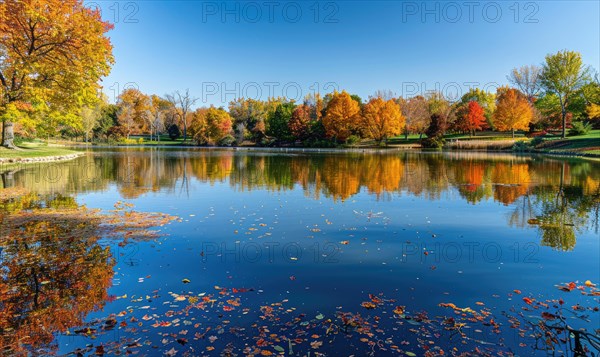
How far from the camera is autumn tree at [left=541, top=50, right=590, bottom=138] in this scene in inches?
2344

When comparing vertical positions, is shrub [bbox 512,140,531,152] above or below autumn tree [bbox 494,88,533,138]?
below

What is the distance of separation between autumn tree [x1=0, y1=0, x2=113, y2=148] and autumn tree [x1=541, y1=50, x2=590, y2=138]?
61.4m

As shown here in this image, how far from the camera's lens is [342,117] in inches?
3280

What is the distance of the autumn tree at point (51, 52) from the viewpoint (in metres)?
29.6

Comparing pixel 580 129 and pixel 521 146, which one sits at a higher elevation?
pixel 580 129

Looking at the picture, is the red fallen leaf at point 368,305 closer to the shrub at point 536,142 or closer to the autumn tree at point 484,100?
the shrub at point 536,142

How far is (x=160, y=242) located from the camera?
9922 millimetres

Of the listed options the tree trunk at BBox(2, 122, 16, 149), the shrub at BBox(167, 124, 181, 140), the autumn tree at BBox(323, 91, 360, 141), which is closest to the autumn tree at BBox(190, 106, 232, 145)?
the shrub at BBox(167, 124, 181, 140)

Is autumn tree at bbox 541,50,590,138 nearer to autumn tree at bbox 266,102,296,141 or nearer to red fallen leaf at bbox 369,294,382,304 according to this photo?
autumn tree at bbox 266,102,296,141

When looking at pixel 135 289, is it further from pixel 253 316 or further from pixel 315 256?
pixel 315 256

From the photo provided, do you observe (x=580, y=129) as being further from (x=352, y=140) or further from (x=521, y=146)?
(x=352, y=140)

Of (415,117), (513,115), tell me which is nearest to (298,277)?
(513,115)

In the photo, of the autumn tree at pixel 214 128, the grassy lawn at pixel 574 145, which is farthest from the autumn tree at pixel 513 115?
the autumn tree at pixel 214 128

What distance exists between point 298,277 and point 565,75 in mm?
68133
